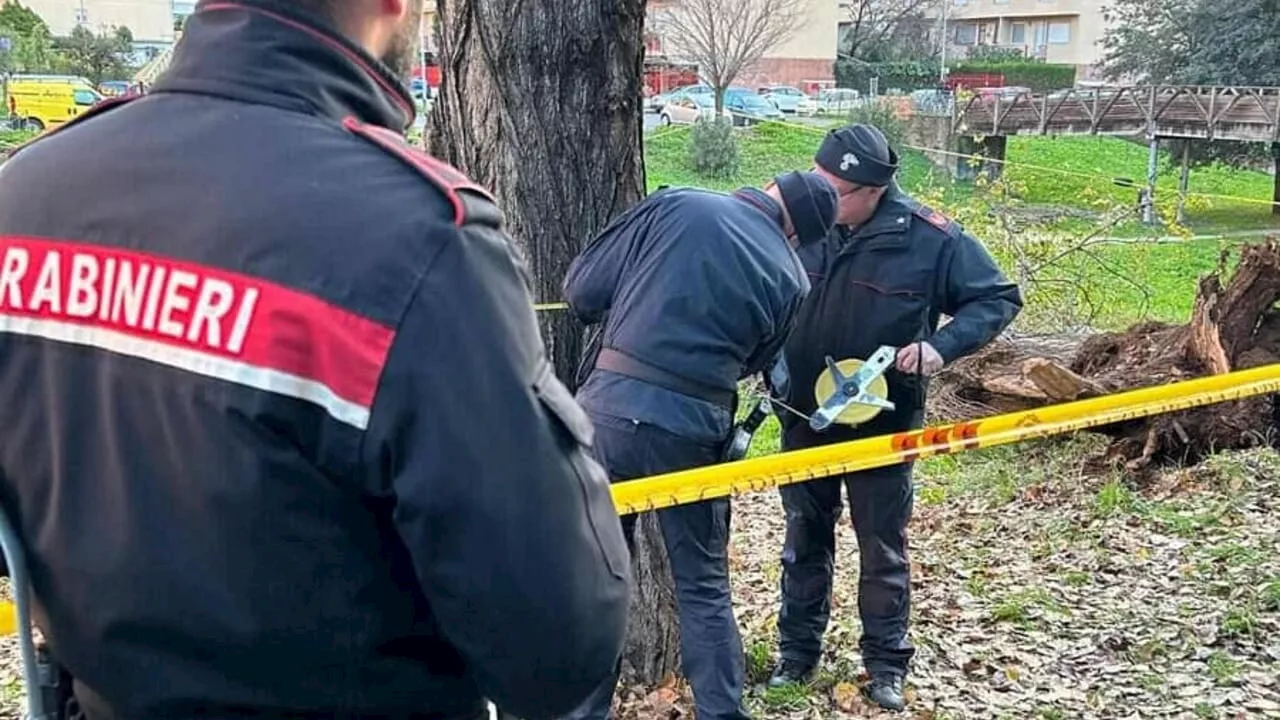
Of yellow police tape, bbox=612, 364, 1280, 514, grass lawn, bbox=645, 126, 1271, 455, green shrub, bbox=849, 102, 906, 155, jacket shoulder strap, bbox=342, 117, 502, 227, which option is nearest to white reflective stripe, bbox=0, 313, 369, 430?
jacket shoulder strap, bbox=342, 117, 502, 227

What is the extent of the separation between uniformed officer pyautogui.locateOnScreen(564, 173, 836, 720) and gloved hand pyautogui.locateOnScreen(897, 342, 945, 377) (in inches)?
26.5

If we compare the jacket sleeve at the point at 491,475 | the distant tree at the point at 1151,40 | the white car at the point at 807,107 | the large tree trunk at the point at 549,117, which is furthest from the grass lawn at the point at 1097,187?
the jacket sleeve at the point at 491,475

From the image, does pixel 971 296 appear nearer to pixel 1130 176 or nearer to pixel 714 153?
pixel 714 153

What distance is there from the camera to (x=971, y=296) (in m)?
4.54

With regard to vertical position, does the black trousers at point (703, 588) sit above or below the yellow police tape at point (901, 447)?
below

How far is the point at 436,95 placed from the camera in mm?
4160

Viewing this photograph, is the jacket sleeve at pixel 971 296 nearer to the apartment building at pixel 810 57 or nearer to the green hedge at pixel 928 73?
the green hedge at pixel 928 73

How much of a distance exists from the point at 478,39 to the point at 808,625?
92.0 inches

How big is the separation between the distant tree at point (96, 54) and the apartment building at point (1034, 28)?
36323mm

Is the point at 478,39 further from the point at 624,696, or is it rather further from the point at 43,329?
the point at 43,329

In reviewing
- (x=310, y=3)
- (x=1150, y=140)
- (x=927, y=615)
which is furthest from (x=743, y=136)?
(x=310, y=3)

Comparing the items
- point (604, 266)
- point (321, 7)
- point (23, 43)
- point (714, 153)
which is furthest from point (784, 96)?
point (321, 7)

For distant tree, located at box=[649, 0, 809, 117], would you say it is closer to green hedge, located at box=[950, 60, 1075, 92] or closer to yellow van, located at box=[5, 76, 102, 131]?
yellow van, located at box=[5, 76, 102, 131]

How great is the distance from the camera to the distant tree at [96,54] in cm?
3306
